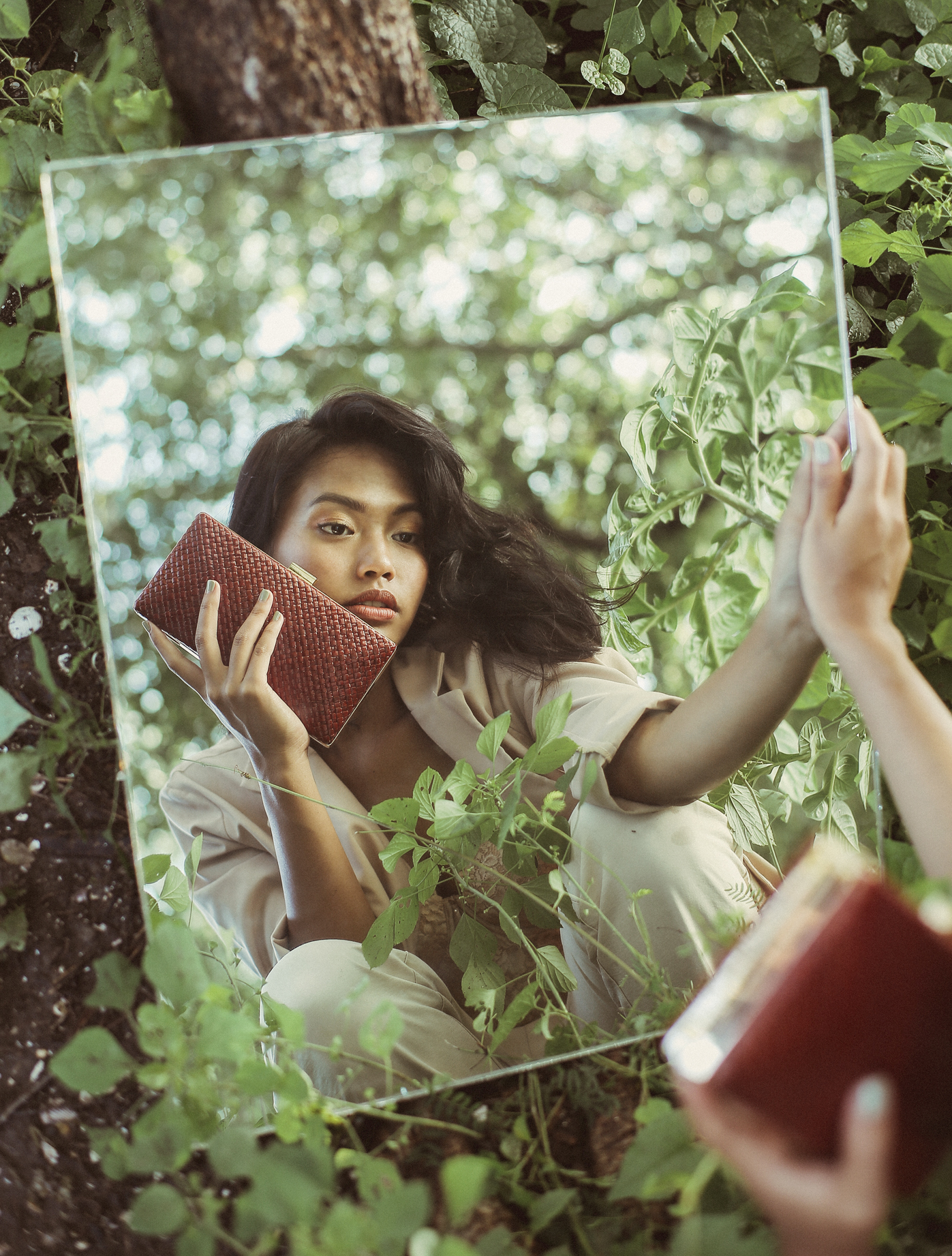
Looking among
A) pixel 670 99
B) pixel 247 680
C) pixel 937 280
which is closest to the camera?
pixel 247 680

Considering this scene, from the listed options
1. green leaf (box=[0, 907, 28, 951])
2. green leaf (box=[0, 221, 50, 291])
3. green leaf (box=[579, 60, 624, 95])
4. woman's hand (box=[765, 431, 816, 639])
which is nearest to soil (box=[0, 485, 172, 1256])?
green leaf (box=[0, 907, 28, 951])

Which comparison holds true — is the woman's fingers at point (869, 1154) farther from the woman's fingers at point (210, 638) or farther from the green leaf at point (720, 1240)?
the woman's fingers at point (210, 638)

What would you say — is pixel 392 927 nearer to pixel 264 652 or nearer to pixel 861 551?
pixel 264 652

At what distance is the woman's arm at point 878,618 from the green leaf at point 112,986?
67cm

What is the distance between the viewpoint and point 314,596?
77 cm

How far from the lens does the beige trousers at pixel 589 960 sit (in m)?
0.77

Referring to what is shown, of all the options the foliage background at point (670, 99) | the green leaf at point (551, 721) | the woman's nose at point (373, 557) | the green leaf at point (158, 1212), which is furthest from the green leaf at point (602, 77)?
the green leaf at point (158, 1212)

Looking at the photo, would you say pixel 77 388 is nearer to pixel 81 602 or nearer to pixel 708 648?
pixel 81 602

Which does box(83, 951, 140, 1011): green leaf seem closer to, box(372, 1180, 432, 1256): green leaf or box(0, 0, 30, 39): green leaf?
box(372, 1180, 432, 1256): green leaf

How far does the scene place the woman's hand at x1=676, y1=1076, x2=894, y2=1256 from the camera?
1.46 feet

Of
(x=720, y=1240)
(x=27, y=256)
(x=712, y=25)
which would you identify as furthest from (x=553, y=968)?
(x=712, y=25)

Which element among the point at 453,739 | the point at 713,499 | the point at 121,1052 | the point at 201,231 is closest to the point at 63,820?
the point at 121,1052

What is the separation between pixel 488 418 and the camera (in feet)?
2.56

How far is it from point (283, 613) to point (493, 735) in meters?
0.23
